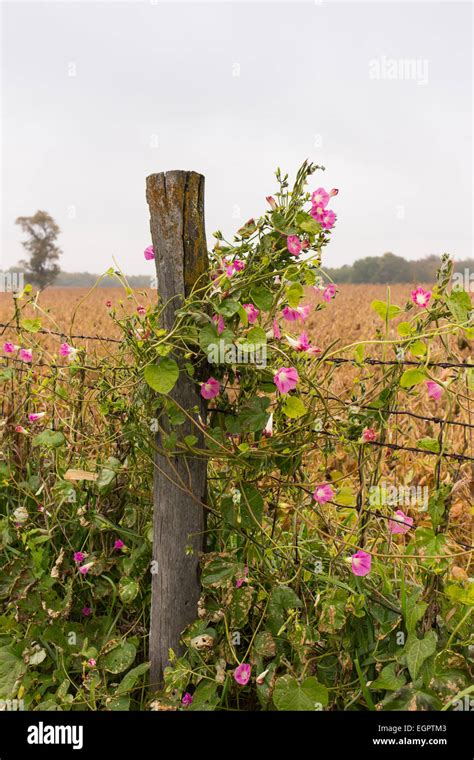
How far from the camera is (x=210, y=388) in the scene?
172 centimetres

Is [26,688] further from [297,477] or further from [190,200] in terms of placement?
[190,200]

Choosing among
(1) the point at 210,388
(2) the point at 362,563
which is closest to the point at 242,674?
(2) the point at 362,563

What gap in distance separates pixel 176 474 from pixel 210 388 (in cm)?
27

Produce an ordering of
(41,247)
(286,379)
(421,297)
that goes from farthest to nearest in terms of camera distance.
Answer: (41,247) < (421,297) < (286,379)

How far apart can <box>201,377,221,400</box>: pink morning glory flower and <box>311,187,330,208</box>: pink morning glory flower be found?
55 centimetres

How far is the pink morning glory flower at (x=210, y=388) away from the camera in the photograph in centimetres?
A: 172

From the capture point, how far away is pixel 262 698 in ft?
5.68

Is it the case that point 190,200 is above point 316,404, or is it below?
above

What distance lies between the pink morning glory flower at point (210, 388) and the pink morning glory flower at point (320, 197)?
55 centimetres

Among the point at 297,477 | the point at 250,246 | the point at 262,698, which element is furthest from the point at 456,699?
the point at 250,246

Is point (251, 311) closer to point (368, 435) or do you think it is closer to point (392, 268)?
point (368, 435)

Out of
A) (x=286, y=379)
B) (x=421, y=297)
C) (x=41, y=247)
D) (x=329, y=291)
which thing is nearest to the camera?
(x=286, y=379)

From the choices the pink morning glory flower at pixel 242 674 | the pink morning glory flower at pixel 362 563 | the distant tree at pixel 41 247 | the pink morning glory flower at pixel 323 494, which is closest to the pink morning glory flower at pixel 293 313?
the pink morning glory flower at pixel 323 494

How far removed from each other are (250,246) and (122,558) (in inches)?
47.4
